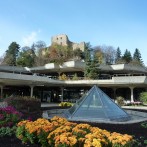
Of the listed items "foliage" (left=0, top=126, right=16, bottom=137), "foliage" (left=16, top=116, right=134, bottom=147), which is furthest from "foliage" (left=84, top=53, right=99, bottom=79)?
"foliage" (left=16, top=116, right=134, bottom=147)

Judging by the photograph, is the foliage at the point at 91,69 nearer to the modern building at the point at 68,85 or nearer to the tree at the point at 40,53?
the modern building at the point at 68,85

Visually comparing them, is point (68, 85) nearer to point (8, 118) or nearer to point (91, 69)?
point (91, 69)

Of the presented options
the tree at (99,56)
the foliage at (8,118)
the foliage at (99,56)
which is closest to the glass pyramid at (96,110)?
the foliage at (8,118)

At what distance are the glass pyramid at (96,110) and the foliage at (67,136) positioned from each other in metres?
7.11

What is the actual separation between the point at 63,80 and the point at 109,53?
1690 inches

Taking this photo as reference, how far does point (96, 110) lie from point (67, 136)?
33.0 feet

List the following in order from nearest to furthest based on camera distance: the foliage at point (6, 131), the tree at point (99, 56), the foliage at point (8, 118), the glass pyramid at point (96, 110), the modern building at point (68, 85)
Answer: the foliage at point (6, 131) < the foliage at point (8, 118) < the glass pyramid at point (96, 110) < the modern building at point (68, 85) < the tree at point (99, 56)

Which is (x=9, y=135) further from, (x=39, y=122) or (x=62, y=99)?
(x=62, y=99)

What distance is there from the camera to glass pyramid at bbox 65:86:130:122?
16125 millimetres

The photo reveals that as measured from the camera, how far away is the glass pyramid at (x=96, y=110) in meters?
16.1

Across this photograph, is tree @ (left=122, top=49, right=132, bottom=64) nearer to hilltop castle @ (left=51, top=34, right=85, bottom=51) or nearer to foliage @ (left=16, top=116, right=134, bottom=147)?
hilltop castle @ (left=51, top=34, right=85, bottom=51)

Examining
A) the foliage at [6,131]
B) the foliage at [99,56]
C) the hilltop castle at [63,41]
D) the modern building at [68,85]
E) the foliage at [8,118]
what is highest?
the hilltop castle at [63,41]

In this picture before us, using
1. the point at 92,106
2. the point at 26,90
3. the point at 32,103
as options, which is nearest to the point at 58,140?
the point at 92,106

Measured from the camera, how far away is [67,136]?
6.81m
